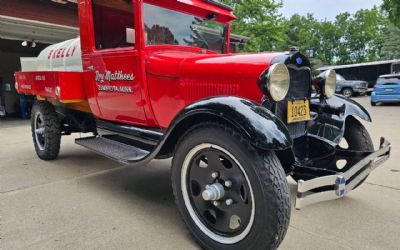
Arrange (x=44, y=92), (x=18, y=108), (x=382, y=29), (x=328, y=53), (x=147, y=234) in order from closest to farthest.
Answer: (x=147, y=234) → (x=44, y=92) → (x=18, y=108) → (x=382, y=29) → (x=328, y=53)

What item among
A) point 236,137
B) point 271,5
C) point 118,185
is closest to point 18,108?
point 118,185

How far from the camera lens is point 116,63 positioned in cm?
351

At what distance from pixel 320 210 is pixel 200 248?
4.29 ft

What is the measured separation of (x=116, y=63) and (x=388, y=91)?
1431 cm

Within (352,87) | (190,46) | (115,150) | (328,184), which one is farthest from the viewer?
(352,87)

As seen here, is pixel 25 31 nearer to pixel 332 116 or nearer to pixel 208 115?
pixel 208 115

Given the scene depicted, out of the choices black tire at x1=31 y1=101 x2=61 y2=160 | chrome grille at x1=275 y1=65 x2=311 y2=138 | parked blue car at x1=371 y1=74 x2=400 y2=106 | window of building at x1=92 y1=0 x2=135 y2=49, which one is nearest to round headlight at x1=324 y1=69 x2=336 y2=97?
chrome grille at x1=275 y1=65 x2=311 y2=138

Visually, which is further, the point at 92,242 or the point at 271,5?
the point at 271,5

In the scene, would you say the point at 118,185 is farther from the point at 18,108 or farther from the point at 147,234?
the point at 18,108

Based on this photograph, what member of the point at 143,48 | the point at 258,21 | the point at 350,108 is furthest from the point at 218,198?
the point at 258,21

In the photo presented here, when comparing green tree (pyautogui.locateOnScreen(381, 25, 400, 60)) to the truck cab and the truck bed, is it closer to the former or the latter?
the truck cab

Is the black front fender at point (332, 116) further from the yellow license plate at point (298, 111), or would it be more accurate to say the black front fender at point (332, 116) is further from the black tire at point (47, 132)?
the black tire at point (47, 132)

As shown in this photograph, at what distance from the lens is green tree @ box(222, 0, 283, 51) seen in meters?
22.3

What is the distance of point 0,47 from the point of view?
12820mm
